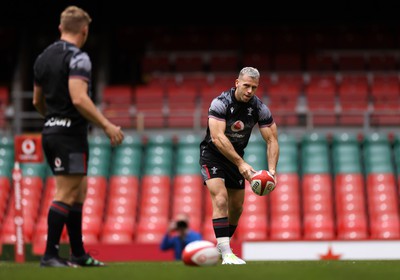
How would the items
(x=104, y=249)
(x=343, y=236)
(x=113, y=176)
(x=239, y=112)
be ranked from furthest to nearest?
(x=113, y=176)
(x=343, y=236)
(x=104, y=249)
(x=239, y=112)

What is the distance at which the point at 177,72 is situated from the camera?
22.1 m

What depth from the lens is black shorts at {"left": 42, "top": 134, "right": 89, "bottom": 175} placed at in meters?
7.29

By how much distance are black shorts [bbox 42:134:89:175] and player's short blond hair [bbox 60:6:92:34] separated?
905 millimetres

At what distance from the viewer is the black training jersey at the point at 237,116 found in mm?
8961

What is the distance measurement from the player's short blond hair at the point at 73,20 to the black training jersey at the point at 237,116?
1.92m

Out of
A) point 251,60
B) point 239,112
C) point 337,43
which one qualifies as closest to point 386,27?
point 337,43

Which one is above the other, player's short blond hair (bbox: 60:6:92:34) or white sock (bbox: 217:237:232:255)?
player's short blond hair (bbox: 60:6:92:34)

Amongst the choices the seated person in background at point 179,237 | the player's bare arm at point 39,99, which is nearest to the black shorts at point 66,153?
the player's bare arm at point 39,99

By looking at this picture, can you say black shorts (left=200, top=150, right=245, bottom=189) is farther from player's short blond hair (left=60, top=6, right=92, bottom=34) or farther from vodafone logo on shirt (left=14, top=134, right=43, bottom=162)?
vodafone logo on shirt (left=14, top=134, right=43, bottom=162)

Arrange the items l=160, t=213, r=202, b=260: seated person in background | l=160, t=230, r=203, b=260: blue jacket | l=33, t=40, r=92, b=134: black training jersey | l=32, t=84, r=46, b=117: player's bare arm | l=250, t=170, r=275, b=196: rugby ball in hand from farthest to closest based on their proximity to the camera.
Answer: l=160, t=230, r=203, b=260: blue jacket
l=160, t=213, r=202, b=260: seated person in background
l=250, t=170, r=275, b=196: rugby ball in hand
l=32, t=84, r=46, b=117: player's bare arm
l=33, t=40, r=92, b=134: black training jersey

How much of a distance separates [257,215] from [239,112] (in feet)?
→ 23.4

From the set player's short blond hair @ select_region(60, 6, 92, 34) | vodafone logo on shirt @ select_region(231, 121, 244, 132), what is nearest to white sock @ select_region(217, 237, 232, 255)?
vodafone logo on shirt @ select_region(231, 121, 244, 132)

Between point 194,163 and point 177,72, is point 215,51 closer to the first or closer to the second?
point 177,72

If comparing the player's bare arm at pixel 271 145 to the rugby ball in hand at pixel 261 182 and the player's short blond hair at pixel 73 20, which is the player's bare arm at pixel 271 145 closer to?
the rugby ball in hand at pixel 261 182
